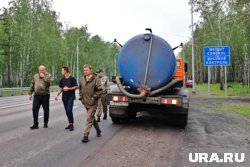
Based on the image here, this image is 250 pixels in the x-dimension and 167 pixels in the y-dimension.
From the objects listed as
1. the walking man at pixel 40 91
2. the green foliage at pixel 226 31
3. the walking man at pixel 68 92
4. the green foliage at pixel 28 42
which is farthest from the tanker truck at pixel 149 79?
the green foliage at pixel 28 42

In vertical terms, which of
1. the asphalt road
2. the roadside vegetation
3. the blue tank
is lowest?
the roadside vegetation

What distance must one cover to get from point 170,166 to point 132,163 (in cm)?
66

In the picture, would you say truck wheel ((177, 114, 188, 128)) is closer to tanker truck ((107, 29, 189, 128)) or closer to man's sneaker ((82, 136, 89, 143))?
tanker truck ((107, 29, 189, 128))

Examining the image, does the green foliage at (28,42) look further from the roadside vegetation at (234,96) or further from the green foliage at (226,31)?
the roadside vegetation at (234,96)

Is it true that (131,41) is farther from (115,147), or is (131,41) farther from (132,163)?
(132,163)

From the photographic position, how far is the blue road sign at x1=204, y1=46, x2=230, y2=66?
26.7m

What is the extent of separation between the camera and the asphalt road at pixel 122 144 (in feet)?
19.2

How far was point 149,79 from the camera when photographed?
9711 millimetres

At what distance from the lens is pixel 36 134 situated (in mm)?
8594

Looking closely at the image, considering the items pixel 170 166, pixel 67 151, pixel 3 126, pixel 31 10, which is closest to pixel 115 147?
pixel 67 151

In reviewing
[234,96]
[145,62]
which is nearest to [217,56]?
[234,96]

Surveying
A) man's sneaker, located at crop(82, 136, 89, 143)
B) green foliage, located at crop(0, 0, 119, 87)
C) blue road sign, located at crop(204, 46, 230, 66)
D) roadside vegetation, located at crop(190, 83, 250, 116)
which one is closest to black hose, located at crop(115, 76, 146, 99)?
man's sneaker, located at crop(82, 136, 89, 143)

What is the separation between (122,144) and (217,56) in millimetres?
21312

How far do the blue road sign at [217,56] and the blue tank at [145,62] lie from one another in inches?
716
